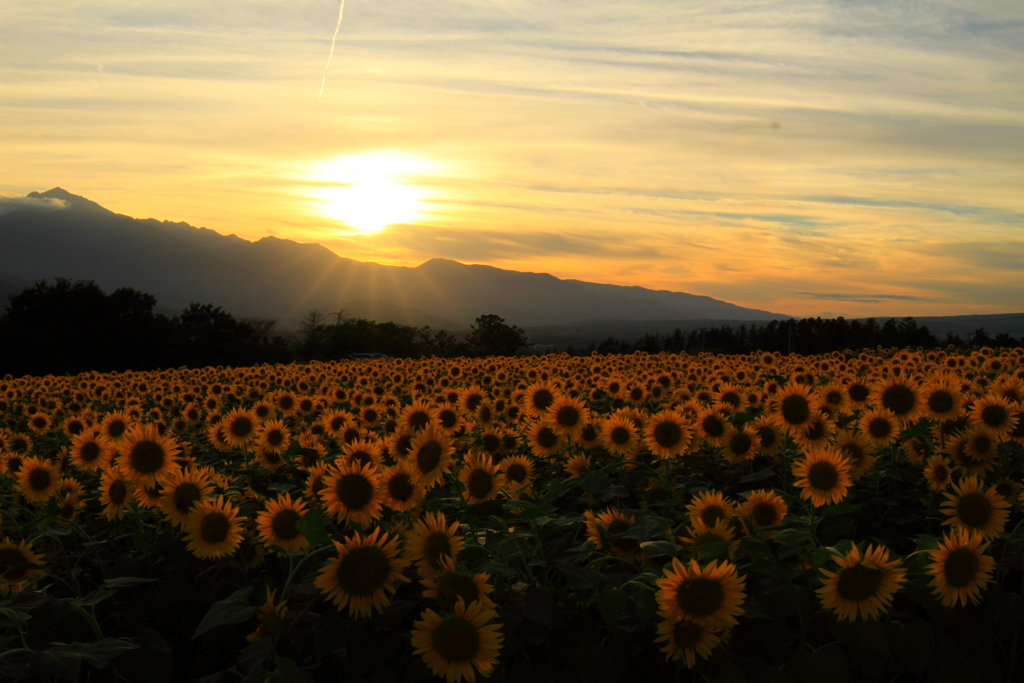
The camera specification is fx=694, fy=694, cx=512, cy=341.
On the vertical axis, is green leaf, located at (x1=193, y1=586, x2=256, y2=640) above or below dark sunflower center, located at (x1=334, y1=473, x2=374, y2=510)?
below

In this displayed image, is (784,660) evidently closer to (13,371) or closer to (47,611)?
(47,611)

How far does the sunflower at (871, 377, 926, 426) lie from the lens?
5730mm

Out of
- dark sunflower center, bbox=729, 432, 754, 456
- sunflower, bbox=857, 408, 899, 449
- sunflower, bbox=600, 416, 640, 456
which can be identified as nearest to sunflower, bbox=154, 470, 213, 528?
sunflower, bbox=600, 416, 640, 456

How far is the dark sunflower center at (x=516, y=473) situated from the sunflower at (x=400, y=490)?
134 centimetres

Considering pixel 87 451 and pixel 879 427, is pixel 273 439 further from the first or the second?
pixel 879 427

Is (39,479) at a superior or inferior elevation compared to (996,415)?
inferior

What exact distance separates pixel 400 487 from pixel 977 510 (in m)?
3.16

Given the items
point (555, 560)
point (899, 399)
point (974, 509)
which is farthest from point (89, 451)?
point (899, 399)

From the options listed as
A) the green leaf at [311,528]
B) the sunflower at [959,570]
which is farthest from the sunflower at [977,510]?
the green leaf at [311,528]

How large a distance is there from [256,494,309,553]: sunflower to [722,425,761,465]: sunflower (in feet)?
11.0

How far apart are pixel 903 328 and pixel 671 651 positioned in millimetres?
40692

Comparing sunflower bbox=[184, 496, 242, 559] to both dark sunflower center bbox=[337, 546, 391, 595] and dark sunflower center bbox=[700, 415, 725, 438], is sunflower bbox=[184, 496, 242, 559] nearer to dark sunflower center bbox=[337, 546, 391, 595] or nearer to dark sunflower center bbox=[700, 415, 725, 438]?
dark sunflower center bbox=[337, 546, 391, 595]

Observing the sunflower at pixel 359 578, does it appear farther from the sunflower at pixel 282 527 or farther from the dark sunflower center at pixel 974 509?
the dark sunflower center at pixel 974 509

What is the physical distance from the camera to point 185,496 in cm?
413
